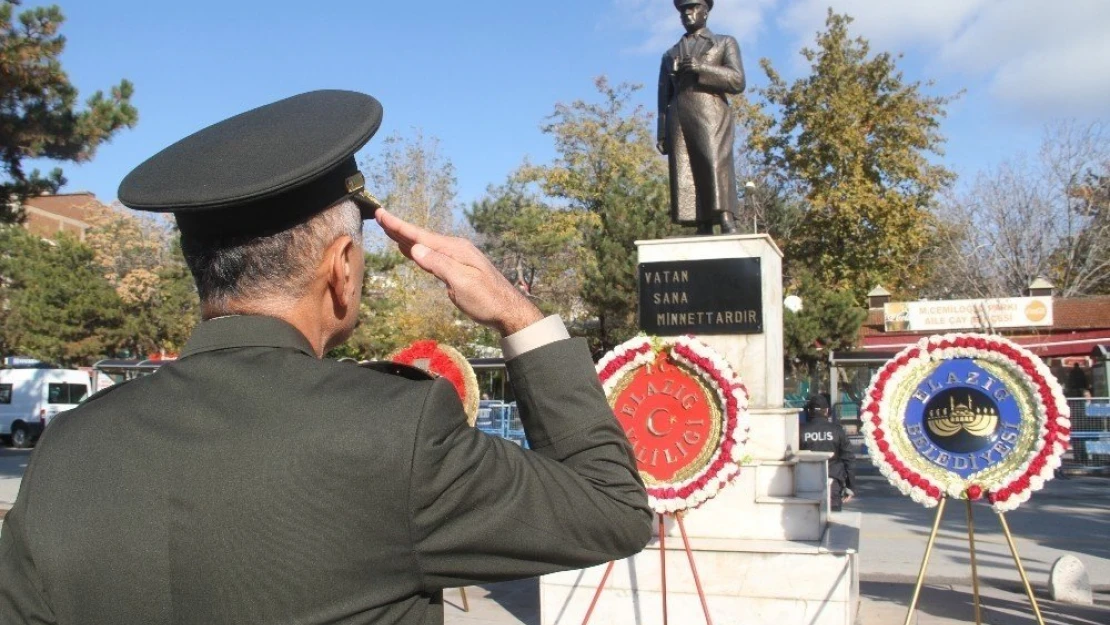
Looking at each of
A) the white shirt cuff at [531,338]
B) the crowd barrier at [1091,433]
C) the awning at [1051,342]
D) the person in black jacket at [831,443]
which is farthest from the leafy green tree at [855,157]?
the white shirt cuff at [531,338]

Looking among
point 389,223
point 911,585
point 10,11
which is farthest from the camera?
point 10,11

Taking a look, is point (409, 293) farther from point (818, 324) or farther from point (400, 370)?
point (400, 370)

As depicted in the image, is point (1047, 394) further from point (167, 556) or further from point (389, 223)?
point (167, 556)

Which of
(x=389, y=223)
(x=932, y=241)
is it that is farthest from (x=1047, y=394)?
(x=932, y=241)

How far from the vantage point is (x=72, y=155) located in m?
12.6

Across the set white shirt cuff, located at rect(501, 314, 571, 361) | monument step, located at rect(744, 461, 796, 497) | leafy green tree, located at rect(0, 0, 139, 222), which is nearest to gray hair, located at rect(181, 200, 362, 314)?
white shirt cuff, located at rect(501, 314, 571, 361)

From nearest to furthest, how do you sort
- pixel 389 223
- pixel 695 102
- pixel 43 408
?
pixel 389 223
pixel 695 102
pixel 43 408

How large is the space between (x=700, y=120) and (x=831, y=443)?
4.46 m

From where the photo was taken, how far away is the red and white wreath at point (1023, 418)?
5000mm

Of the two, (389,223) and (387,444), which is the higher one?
(389,223)

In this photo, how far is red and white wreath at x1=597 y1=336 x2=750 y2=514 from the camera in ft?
16.9

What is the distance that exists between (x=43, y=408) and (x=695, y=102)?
22.1m

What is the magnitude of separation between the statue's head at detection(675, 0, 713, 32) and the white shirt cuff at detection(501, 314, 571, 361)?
21.1 ft

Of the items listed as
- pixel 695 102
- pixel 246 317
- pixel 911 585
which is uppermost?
pixel 695 102
